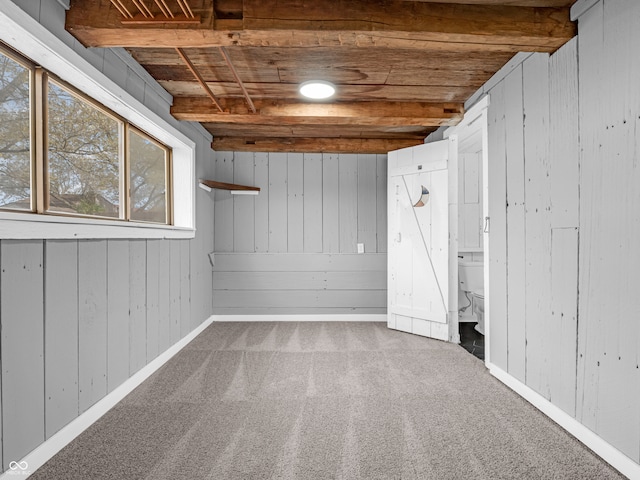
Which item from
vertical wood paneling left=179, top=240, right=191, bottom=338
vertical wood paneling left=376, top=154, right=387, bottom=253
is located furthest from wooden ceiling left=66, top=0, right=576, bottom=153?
vertical wood paneling left=179, top=240, right=191, bottom=338

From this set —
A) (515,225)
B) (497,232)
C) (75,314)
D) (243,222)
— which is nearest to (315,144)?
(243,222)

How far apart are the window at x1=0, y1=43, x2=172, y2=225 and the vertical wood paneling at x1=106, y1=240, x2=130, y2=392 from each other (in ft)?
0.86

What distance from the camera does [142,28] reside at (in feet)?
5.42

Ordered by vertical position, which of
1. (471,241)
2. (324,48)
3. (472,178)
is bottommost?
(471,241)

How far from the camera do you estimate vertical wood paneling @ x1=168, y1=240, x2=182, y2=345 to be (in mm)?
2812

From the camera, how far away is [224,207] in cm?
411

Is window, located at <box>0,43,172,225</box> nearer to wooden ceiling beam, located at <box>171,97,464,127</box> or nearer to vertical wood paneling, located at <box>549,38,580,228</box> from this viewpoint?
wooden ceiling beam, located at <box>171,97,464,127</box>

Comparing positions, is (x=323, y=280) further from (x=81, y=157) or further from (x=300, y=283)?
(x=81, y=157)

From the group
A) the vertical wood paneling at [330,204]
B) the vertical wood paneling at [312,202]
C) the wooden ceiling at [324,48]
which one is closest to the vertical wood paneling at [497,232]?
the wooden ceiling at [324,48]

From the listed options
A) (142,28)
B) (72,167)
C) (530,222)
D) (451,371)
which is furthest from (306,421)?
(142,28)

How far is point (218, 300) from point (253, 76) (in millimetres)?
2637

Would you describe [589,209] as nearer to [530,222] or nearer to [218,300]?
[530,222]

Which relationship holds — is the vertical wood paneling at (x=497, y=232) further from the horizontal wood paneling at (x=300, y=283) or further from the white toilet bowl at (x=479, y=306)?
the horizontal wood paneling at (x=300, y=283)

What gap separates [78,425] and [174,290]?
1.28 m
